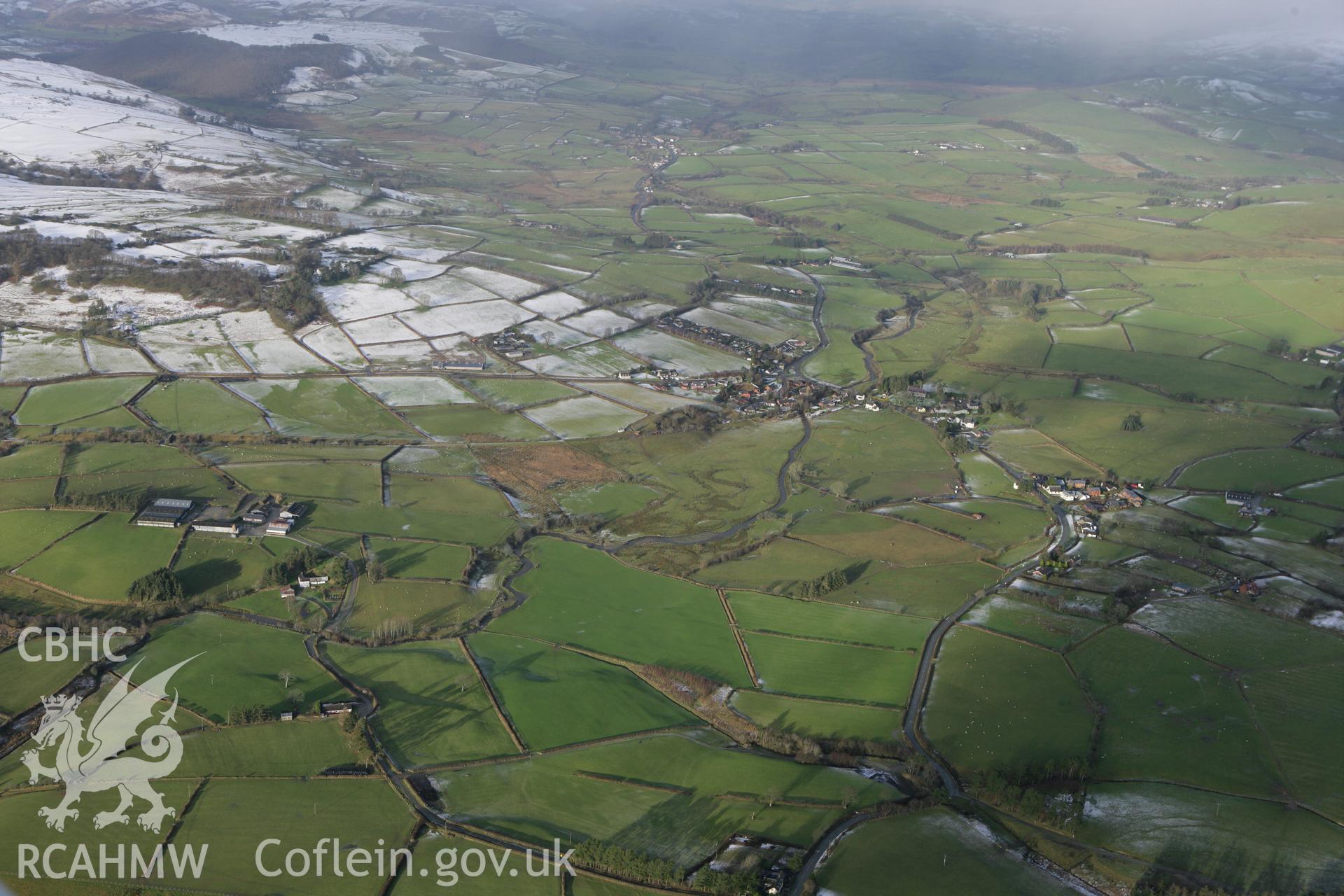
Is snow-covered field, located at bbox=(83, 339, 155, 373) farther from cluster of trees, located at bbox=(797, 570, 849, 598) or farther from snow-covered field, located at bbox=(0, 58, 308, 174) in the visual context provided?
snow-covered field, located at bbox=(0, 58, 308, 174)

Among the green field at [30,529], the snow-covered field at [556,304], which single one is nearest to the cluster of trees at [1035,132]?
the snow-covered field at [556,304]

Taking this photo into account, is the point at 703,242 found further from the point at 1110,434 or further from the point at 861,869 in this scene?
the point at 861,869

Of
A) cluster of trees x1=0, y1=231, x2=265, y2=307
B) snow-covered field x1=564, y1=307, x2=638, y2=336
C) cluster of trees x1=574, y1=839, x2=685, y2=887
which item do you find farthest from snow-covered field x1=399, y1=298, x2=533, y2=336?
cluster of trees x1=574, y1=839, x2=685, y2=887

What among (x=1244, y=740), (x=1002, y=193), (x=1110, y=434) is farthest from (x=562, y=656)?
(x=1002, y=193)

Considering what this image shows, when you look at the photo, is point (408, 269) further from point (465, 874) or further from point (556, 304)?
point (465, 874)

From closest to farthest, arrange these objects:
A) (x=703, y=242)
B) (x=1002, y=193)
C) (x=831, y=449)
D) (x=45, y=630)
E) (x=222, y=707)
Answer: (x=222, y=707)
(x=45, y=630)
(x=831, y=449)
(x=703, y=242)
(x=1002, y=193)

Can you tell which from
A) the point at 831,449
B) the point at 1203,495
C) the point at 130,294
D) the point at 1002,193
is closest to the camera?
the point at 1203,495
